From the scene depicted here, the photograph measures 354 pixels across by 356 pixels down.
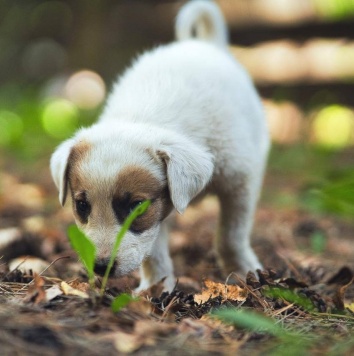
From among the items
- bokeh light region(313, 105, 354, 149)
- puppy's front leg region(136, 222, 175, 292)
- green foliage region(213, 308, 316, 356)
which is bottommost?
bokeh light region(313, 105, 354, 149)

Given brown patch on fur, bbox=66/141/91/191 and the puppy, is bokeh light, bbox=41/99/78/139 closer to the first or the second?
the puppy

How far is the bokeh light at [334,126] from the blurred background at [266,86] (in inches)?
0.4

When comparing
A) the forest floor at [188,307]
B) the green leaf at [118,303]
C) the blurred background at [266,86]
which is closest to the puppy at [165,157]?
the forest floor at [188,307]

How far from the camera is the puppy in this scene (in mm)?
2664

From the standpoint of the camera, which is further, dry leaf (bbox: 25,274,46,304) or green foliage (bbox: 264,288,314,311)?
green foliage (bbox: 264,288,314,311)

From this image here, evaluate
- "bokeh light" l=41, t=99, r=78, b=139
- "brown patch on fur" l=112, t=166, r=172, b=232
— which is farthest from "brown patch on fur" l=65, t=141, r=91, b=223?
"bokeh light" l=41, t=99, r=78, b=139

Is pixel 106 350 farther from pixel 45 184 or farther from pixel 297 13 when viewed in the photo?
pixel 297 13

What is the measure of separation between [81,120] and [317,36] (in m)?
2.82

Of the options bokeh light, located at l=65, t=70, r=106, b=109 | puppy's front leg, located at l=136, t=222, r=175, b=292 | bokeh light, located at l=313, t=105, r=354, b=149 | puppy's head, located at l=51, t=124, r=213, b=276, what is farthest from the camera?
bokeh light, located at l=65, t=70, r=106, b=109

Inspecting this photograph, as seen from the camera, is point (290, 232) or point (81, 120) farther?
point (81, 120)

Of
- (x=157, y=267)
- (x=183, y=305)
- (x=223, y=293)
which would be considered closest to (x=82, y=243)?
(x=183, y=305)

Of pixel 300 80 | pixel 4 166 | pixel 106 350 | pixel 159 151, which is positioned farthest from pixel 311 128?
pixel 106 350

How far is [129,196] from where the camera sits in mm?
2664

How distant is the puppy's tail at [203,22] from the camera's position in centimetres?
441
